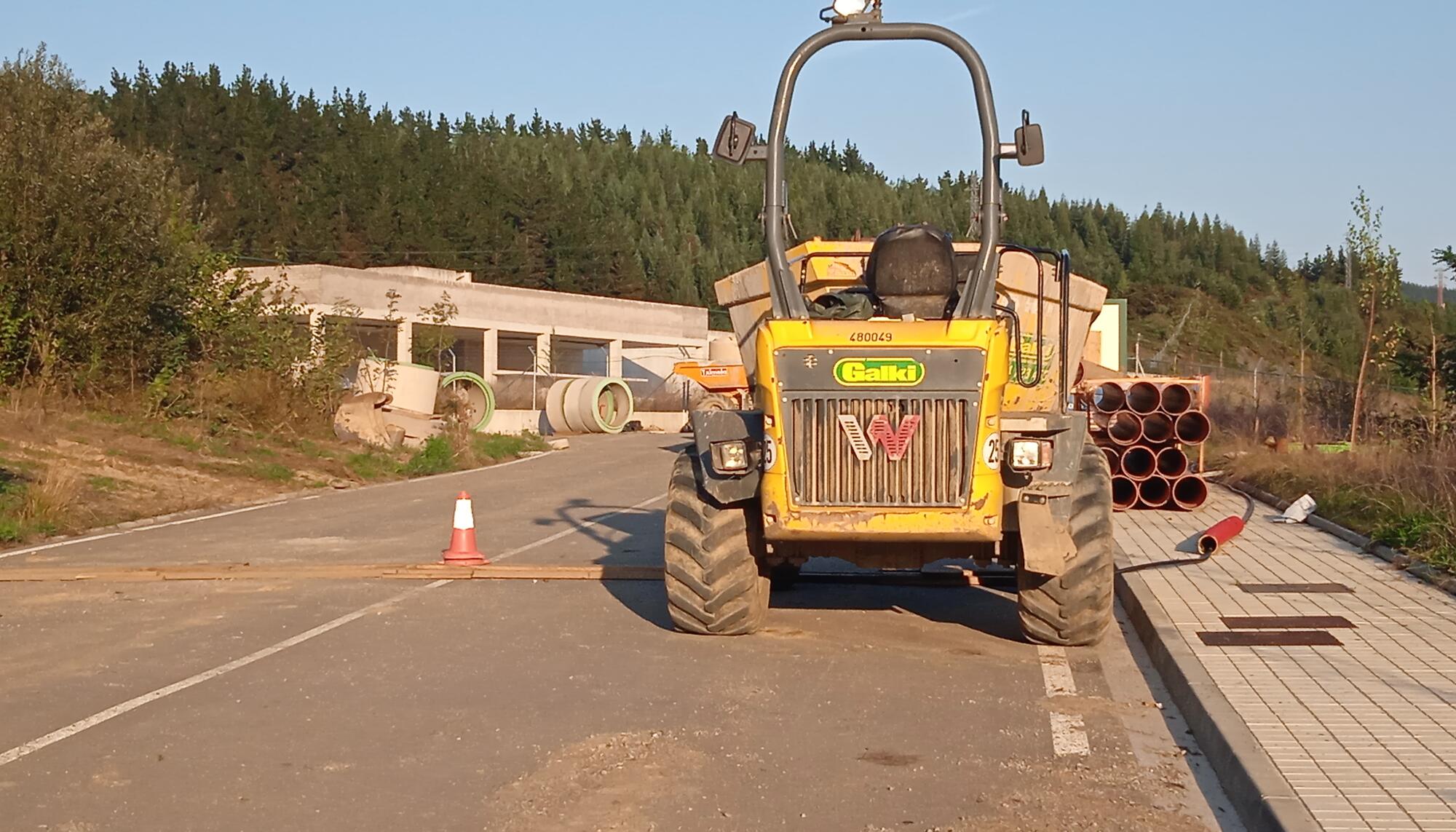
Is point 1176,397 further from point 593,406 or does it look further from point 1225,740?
point 593,406

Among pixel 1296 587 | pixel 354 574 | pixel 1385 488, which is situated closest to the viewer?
pixel 1296 587

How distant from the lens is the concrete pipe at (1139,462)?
19328mm

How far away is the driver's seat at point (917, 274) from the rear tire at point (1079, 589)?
1.30m

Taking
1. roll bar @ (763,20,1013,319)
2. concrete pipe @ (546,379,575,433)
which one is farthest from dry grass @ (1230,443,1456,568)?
concrete pipe @ (546,379,575,433)

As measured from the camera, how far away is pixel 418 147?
9781 cm

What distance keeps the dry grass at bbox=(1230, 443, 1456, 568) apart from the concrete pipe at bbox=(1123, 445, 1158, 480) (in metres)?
1.70

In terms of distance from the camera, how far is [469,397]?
42469 millimetres

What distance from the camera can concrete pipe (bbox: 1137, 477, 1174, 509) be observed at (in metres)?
19.3

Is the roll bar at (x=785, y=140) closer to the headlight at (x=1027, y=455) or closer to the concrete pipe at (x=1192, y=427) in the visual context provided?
the headlight at (x=1027, y=455)

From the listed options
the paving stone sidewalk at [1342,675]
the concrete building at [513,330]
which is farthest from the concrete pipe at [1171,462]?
the concrete building at [513,330]

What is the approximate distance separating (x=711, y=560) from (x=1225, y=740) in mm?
3804

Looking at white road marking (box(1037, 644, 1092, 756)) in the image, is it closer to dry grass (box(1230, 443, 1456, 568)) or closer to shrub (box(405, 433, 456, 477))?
dry grass (box(1230, 443, 1456, 568))

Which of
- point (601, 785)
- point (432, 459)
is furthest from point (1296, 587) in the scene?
A: point (432, 459)

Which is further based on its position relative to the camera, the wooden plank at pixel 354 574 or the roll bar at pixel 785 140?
the wooden plank at pixel 354 574
